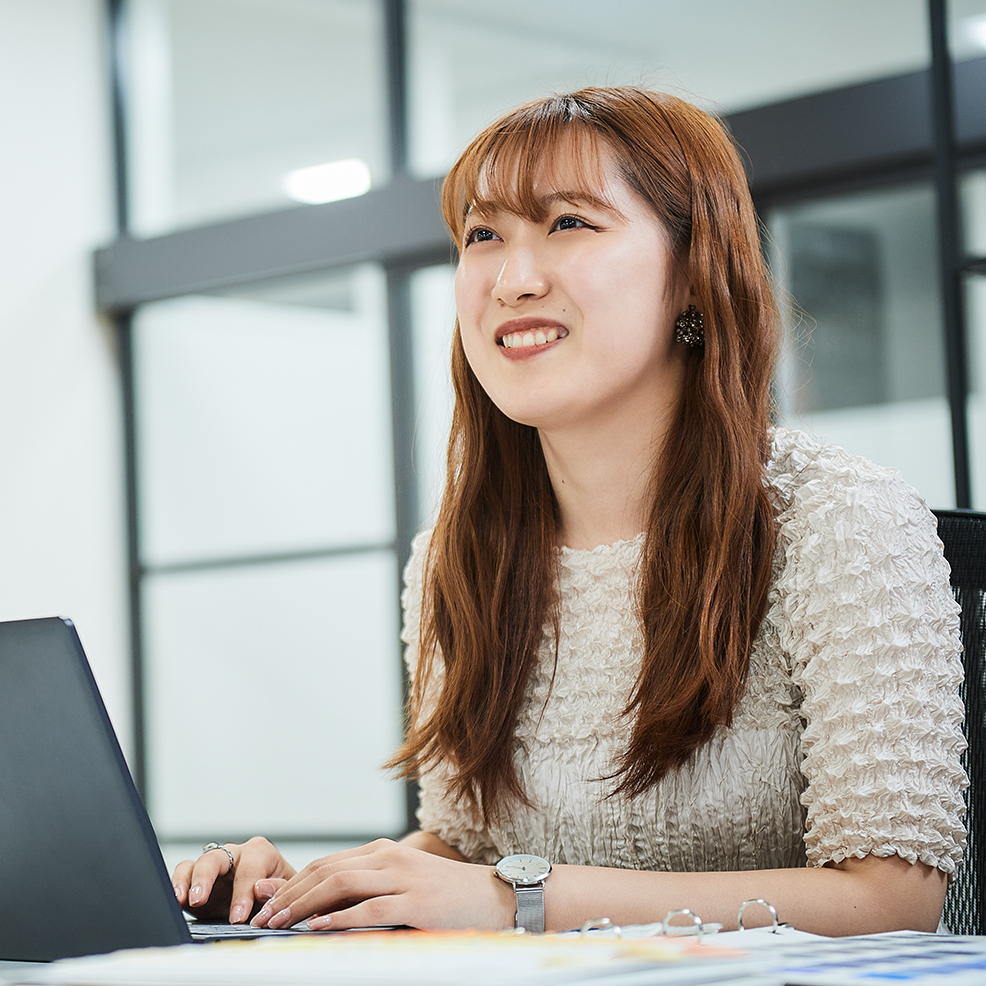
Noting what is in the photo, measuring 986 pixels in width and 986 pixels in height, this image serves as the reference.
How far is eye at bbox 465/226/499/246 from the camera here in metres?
1.50

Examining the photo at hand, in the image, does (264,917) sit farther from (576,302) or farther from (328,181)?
(328,181)

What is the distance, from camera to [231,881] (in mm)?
1277

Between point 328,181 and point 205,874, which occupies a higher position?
point 328,181

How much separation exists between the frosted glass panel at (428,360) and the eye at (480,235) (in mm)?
2773

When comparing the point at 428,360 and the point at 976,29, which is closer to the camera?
the point at 976,29

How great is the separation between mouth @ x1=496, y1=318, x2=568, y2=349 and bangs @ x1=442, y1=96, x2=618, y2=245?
115 millimetres

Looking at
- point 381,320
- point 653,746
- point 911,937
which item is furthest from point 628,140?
point 381,320

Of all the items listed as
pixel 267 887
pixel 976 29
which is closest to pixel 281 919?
pixel 267 887

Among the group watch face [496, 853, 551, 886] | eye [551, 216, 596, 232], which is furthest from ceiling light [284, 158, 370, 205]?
watch face [496, 853, 551, 886]

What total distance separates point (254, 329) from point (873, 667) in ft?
13.1

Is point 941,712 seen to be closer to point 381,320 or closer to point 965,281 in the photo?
point 965,281

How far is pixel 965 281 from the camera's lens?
3.29 metres

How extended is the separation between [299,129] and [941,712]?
4.02 m

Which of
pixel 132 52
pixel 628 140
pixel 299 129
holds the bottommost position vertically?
pixel 628 140
